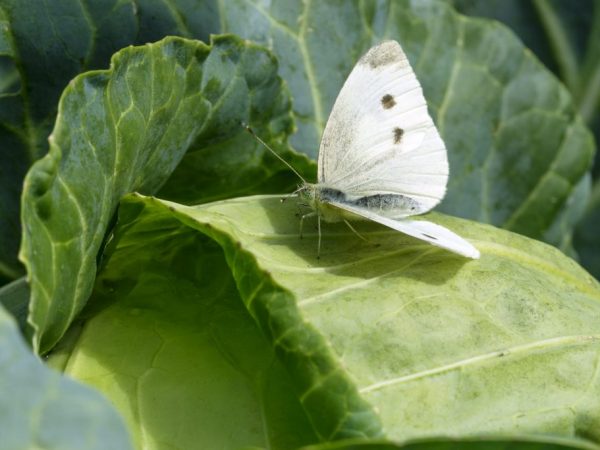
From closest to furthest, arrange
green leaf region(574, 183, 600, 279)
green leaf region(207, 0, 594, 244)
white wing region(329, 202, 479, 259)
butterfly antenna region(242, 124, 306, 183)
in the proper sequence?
white wing region(329, 202, 479, 259) → butterfly antenna region(242, 124, 306, 183) → green leaf region(207, 0, 594, 244) → green leaf region(574, 183, 600, 279)

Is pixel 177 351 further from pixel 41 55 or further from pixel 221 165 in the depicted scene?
pixel 41 55

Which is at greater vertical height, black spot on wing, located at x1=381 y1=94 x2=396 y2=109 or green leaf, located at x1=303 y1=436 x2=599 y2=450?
black spot on wing, located at x1=381 y1=94 x2=396 y2=109

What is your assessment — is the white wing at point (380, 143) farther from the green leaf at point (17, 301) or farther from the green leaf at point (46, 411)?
the green leaf at point (46, 411)

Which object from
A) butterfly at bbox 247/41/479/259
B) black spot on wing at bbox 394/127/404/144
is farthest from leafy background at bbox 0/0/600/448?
black spot on wing at bbox 394/127/404/144

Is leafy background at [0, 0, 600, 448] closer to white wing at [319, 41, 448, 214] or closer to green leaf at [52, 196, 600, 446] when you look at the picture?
green leaf at [52, 196, 600, 446]

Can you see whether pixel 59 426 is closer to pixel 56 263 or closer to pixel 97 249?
pixel 56 263

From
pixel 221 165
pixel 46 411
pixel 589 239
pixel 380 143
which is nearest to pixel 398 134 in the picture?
pixel 380 143
